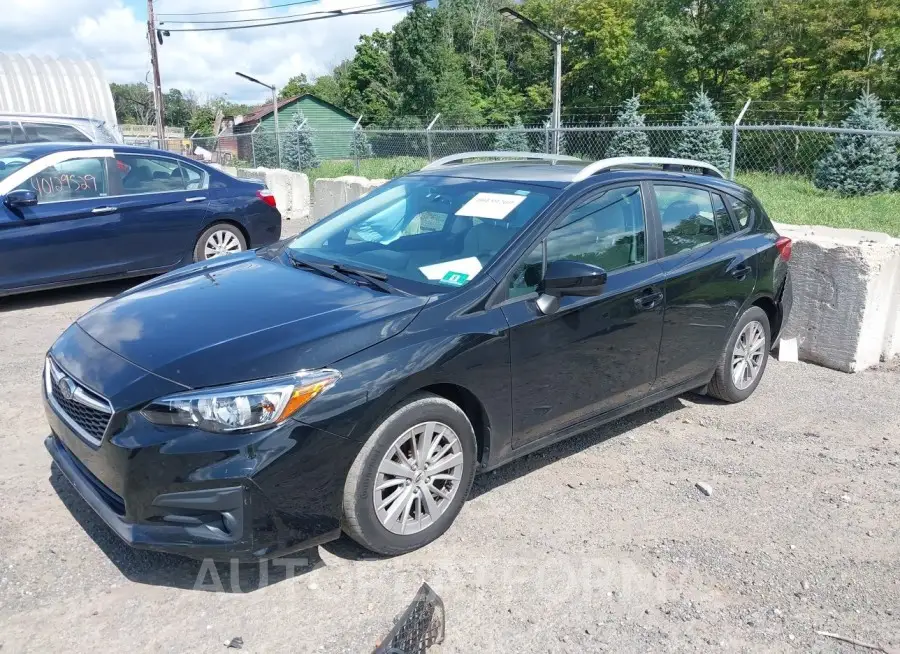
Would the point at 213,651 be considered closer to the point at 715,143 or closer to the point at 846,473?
the point at 846,473

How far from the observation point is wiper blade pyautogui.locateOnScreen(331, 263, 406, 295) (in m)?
3.54

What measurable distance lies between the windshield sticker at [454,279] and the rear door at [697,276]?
135 centimetres

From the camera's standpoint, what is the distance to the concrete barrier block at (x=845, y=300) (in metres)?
5.74

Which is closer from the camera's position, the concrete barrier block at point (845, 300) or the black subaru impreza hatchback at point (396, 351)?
the black subaru impreza hatchback at point (396, 351)

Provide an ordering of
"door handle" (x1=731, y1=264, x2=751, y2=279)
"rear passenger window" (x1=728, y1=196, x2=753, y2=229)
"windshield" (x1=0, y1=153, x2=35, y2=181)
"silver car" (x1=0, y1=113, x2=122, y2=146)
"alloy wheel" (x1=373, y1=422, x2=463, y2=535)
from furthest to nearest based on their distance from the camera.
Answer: "silver car" (x1=0, y1=113, x2=122, y2=146) < "windshield" (x1=0, y1=153, x2=35, y2=181) < "rear passenger window" (x1=728, y1=196, x2=753, y2=229) < "door handle" (x1=731, y1=264, x2=751, y2=279) < "alloy wheel" (x1=373, y1=422, x2=463, y2=535)

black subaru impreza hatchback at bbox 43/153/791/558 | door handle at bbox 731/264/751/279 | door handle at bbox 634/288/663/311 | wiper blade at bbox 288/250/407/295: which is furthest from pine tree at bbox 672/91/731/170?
wiper blade at bbox 288/250/407/295

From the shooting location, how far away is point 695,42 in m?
37.2

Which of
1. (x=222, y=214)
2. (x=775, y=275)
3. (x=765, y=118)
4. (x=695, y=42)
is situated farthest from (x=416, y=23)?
(x=775, y=275)

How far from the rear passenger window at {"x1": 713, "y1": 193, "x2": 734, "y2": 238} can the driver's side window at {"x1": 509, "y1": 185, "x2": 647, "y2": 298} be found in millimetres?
836

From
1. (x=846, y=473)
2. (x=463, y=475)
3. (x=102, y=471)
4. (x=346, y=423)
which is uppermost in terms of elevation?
(x=346, y=423)

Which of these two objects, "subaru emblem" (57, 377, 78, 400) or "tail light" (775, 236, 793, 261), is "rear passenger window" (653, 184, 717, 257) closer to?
"tail light" (775, 236, 793, 261)

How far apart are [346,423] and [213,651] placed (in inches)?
36.4

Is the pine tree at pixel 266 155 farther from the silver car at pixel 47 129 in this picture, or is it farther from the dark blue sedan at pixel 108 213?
the dark blue sedan at pixel 108 213

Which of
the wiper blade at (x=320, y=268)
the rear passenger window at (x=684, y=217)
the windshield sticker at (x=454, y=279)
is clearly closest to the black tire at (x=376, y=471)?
the windshield sticker at (x=454, y=279)
